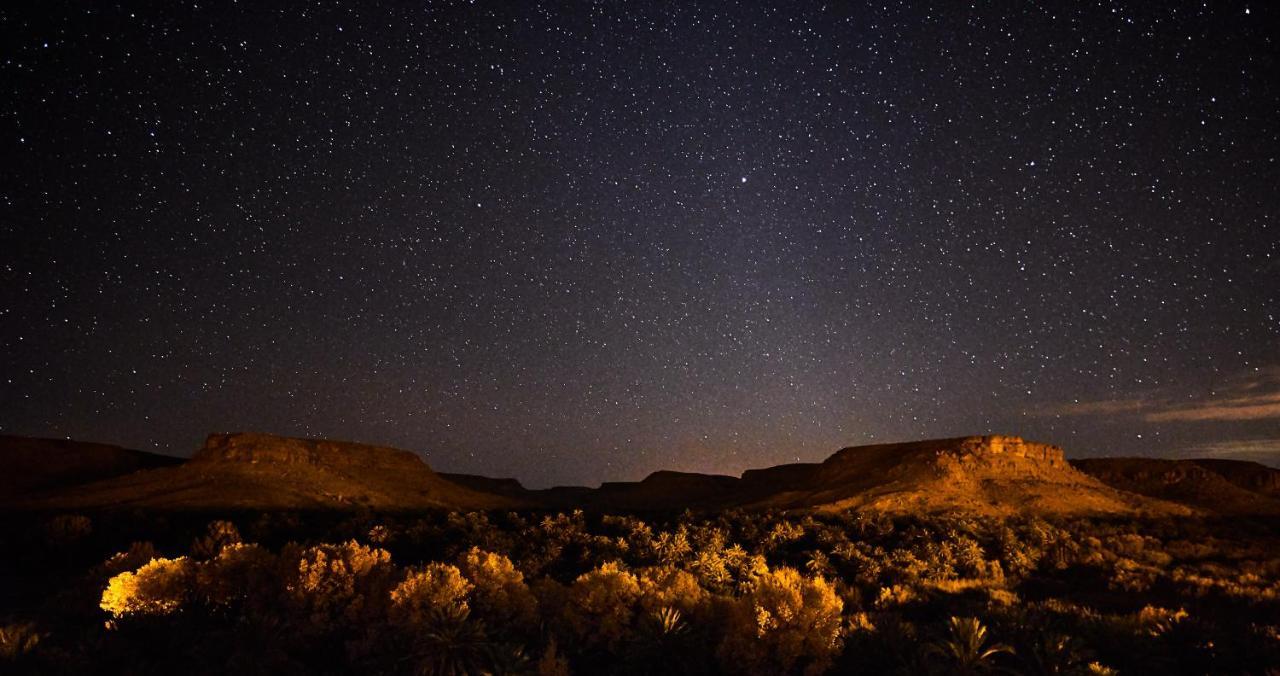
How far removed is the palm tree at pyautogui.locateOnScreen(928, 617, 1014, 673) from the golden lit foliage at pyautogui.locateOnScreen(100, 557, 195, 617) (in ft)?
33.3

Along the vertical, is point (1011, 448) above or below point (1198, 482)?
above

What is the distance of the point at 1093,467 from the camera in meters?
65.3

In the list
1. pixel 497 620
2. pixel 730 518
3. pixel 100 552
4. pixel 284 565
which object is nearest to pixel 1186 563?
pixel 730 518

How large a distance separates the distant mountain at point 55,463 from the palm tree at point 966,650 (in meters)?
62.8

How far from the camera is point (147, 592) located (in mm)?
9141

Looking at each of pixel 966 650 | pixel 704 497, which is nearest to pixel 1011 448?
pixel 704 497

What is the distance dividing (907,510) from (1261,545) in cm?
1410

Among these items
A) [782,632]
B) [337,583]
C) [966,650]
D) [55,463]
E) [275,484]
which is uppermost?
[55,463]

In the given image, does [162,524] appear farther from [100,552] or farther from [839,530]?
[839,530]

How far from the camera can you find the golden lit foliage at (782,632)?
28.3 feet

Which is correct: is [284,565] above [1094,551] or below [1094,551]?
above

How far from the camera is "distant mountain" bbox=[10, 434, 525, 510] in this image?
37250 millimetres

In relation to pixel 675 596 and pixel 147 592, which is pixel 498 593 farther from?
pixel 147 592

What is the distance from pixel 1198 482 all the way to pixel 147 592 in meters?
69.7
